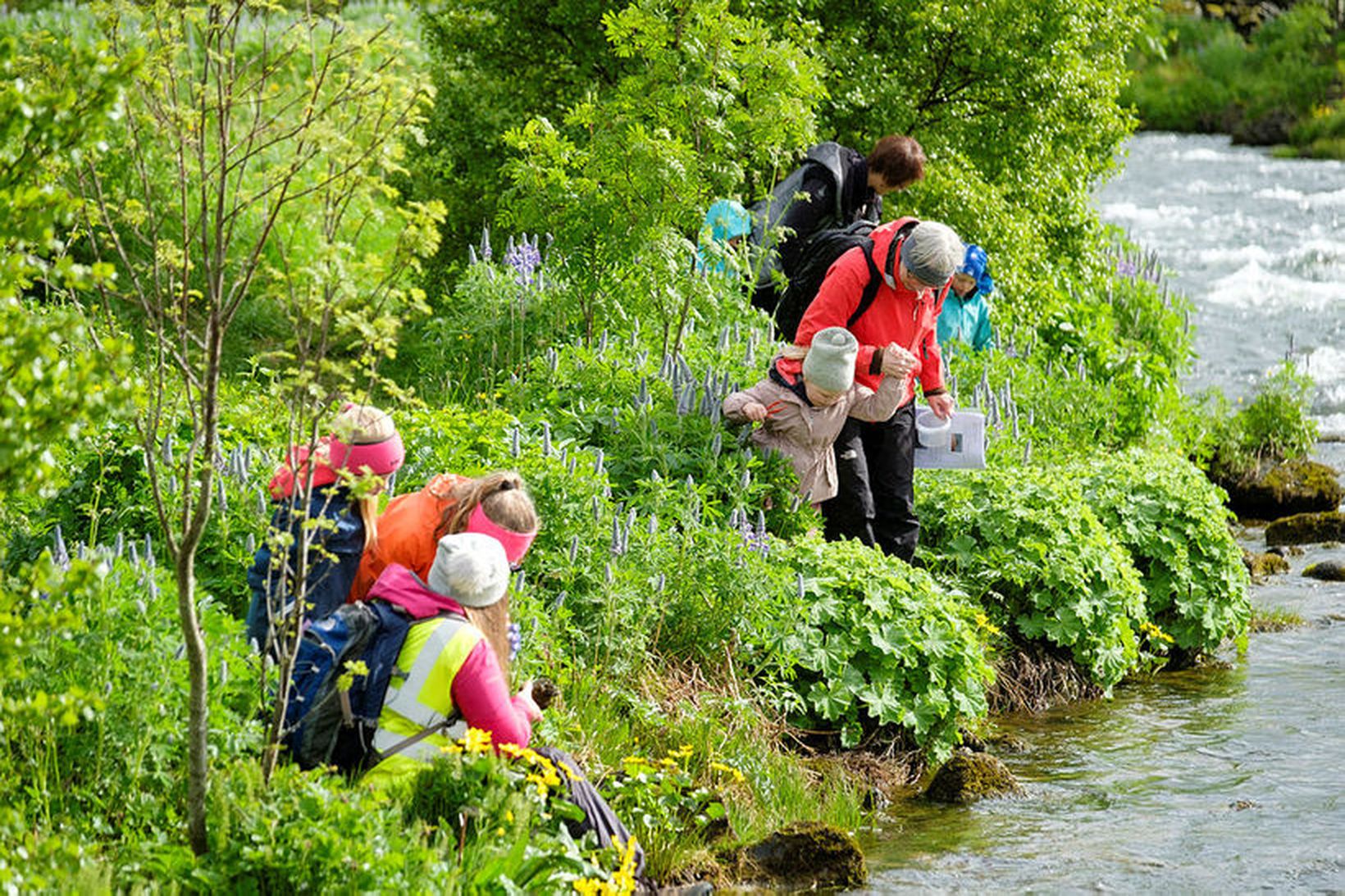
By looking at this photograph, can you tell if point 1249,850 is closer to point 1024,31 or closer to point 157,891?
point 157,891

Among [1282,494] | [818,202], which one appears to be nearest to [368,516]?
[818,202]

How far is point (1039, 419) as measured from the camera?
399 inches

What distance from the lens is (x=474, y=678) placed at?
4.95 metres

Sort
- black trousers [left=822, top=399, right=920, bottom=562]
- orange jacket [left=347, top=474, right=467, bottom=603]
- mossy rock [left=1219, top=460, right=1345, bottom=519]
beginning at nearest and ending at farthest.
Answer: orange jacket [left=347, top=474, right=467, bottom=603] < black trousers [left=822, top=399, right=920, bottom=562] < mossy rock [left=1219, top=460, right=1345, bottom=519]

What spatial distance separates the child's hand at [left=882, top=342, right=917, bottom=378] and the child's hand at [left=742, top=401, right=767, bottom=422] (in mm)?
549

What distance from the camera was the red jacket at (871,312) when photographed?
25.3ft

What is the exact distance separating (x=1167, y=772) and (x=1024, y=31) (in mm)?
5689

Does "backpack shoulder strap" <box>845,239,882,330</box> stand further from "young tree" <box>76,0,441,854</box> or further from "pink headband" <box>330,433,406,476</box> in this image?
"young tree" <box>76,0,441,854</box>

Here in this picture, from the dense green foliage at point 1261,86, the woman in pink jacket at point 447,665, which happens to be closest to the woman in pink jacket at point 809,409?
the woman in pink jacket at point 447,665

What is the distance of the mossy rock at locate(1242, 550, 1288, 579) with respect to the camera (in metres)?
10.6

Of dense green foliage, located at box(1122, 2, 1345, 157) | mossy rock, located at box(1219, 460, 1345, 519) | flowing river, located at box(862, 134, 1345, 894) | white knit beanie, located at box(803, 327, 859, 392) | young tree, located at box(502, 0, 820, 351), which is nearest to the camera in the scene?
flowing river, located at box(862, 134, 1345, 894)

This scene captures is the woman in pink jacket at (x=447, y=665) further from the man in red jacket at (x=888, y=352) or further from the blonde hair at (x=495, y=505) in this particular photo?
the man in red jacket at (x=888, y=352)

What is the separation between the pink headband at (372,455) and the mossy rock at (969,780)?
8.21 feet

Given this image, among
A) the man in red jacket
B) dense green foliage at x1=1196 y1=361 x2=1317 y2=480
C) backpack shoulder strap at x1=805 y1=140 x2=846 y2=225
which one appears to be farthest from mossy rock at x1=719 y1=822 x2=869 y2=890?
dense green foliage at x1=1196 y1=361 x2=1317 y2=480
